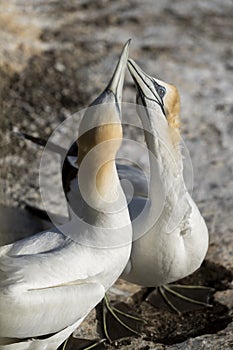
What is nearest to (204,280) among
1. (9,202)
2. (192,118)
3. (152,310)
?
(152,310)

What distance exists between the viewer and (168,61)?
5.87 metres

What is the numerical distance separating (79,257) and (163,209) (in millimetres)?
488

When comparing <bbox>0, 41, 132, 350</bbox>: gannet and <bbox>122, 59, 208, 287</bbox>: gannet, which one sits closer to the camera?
<bbox>0, 41, 132, 350</bbox>: gannet

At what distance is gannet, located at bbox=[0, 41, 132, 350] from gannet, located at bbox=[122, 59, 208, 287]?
21 centimetres

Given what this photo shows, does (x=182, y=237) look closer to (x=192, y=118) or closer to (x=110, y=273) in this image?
(x=110, y=273)

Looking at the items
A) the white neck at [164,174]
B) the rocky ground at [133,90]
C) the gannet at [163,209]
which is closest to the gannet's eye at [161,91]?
the gannet at [163,209]

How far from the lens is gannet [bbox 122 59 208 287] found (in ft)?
10.6

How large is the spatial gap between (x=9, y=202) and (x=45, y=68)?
5.28 feet

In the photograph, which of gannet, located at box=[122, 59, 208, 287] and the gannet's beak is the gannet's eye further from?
the gannet's beak

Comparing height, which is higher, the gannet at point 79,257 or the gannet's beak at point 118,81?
the gannet's beak at point 118,81

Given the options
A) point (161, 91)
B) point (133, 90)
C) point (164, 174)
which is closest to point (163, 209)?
point (164, 174)

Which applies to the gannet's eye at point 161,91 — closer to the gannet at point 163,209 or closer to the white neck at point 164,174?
the gannet at point 163,209

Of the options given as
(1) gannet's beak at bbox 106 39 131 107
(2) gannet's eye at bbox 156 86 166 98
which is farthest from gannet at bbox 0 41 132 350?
(2) gannet's eye at bbox 156 86 166 98

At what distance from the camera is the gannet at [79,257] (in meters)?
2.78
